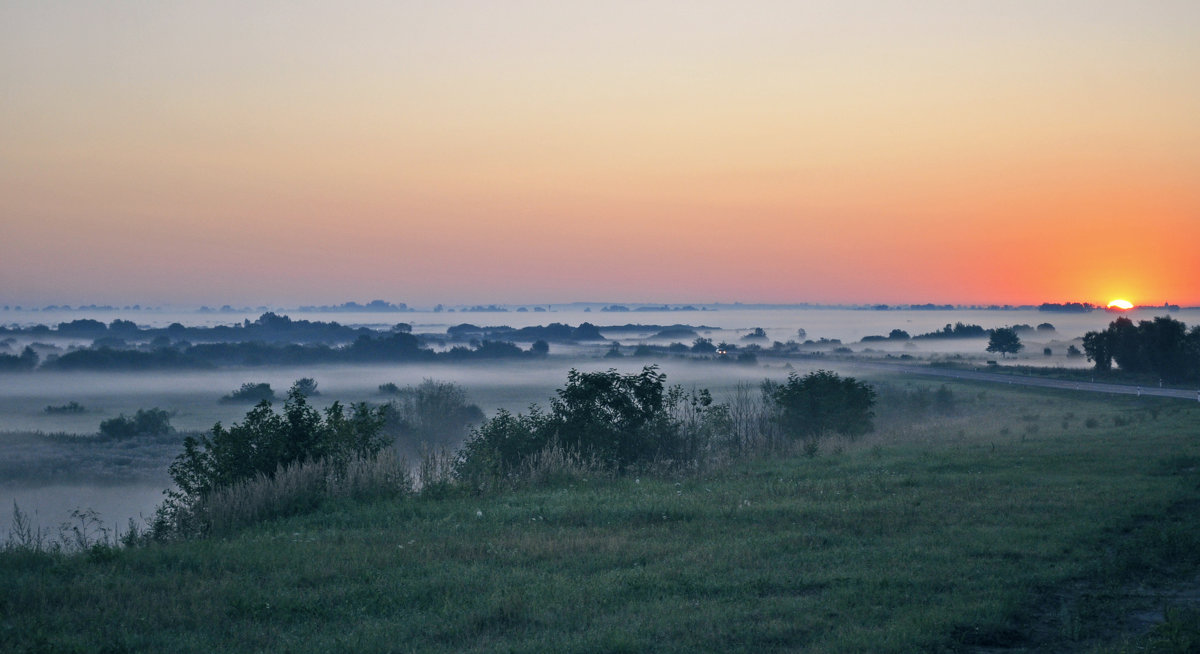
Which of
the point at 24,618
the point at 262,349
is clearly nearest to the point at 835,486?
the point at 24,618

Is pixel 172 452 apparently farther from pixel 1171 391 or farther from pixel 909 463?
pixel 1171 391

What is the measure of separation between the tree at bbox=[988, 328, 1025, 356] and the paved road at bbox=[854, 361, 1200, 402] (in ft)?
76.9

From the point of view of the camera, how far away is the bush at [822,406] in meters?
35.7

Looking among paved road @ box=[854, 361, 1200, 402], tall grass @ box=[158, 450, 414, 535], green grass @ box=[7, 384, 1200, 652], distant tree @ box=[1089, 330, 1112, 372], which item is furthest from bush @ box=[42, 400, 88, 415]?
distant tree @ box=[1089, 330, 1112, 372]

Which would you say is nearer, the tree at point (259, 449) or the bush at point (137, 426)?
the tree at point (259, 449)

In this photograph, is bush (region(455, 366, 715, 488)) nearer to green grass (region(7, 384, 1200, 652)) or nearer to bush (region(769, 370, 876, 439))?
green grass (region(7, 384, 1200, 652))

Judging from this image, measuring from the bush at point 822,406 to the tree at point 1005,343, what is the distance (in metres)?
76.1

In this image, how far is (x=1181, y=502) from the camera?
1217cm

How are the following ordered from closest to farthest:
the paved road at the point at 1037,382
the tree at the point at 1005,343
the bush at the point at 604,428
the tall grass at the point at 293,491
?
the tall grass at the point at 293,491 → the bush at the point at 604,428 → the paved road at the point at 1037,382 → the tree at the point at 1005,343

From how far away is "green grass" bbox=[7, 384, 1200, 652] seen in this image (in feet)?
23.5

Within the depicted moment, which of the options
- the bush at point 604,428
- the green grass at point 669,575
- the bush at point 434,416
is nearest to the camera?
the green grass at point 669,575

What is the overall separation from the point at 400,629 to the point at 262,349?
136 meters

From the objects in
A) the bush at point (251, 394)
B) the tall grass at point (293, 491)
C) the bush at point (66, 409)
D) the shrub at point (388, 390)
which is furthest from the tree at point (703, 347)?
the tall grass at point (293, 491)

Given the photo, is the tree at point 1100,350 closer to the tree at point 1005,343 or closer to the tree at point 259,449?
the tree at point 1005,343
